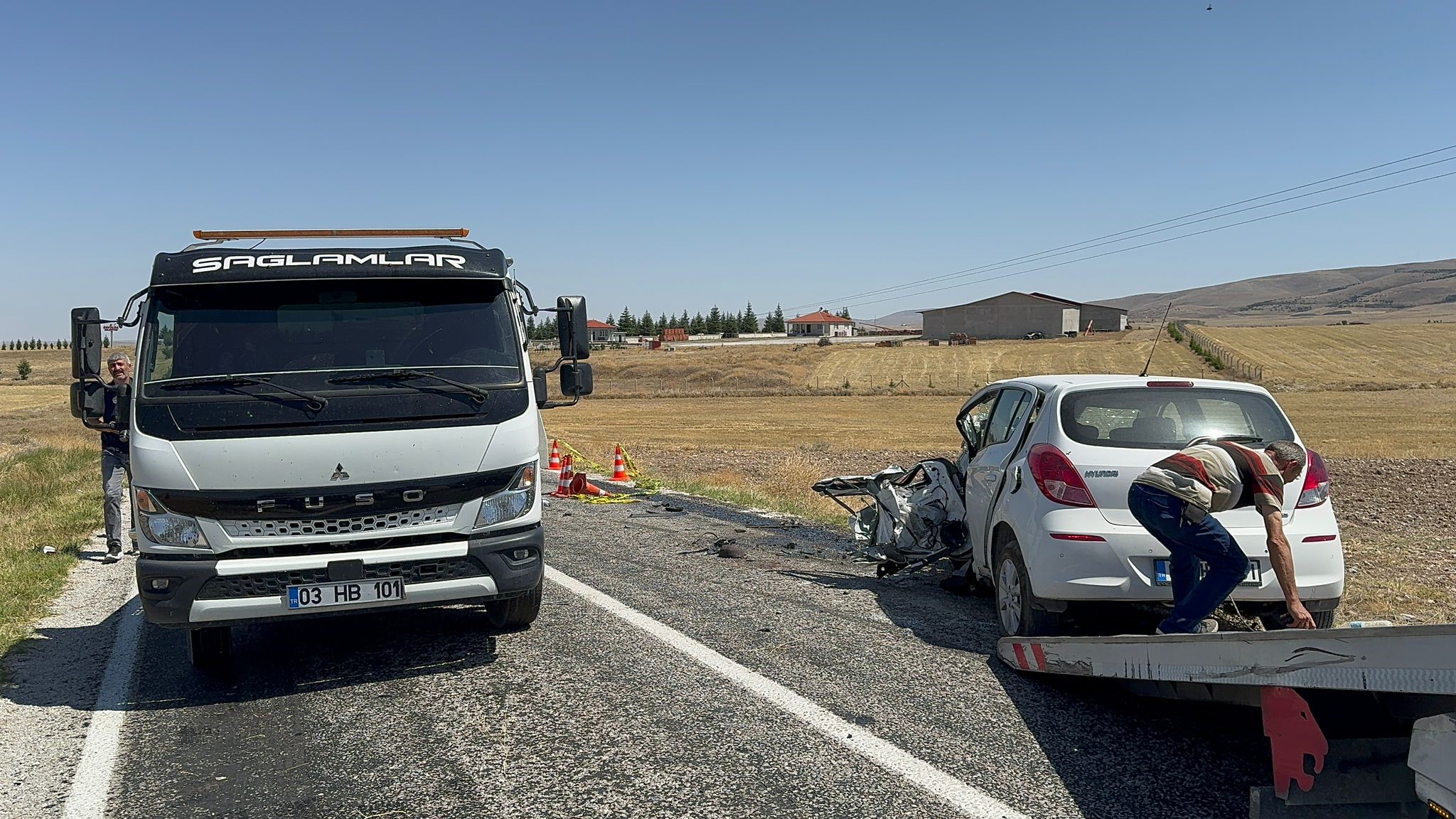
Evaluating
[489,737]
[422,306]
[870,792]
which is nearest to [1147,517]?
[870,792]

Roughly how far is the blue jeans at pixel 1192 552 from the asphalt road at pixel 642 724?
452 millimetres

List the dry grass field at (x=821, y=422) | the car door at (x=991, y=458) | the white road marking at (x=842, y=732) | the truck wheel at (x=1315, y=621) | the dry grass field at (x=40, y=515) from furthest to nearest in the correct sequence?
the dry grass field at (x=821, y=422)
the dry grass field at (x=40, y=515)
the car door at (x=991, y=458)
the truck wheel at (x=1315, y=621)
the white road marking at (x=842, y=732)

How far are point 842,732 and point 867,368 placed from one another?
6141cm

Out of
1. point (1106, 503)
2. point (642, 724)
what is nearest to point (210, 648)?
→ point (642, 724)

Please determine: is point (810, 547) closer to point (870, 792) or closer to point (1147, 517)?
point (1147, 517)

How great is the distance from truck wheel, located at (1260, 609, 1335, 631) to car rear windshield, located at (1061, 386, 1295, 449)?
96 centimetres

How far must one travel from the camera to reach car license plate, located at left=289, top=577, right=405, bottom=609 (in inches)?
206

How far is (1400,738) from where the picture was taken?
348 centimetres

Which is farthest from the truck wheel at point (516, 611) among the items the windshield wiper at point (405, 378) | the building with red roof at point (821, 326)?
the building with red roof at point (821, 326)

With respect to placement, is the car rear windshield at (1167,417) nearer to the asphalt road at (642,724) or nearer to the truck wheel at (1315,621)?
the truck wheel at (1315,621)

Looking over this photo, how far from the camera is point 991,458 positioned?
6844 mm

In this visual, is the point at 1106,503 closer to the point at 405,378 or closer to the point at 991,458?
the point at 991,458

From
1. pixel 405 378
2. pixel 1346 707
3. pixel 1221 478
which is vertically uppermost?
pixel 405 378

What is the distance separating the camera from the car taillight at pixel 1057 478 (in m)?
5.56
